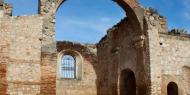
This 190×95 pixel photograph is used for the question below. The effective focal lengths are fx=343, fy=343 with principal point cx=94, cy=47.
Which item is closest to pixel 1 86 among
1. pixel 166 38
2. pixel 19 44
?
pixel 19 44

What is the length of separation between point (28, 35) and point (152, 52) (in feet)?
18.8

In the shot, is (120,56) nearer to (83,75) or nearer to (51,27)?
(83,75)

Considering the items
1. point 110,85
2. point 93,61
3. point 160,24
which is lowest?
point 110,85

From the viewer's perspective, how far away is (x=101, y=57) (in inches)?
852

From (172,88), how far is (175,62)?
1.29 meters

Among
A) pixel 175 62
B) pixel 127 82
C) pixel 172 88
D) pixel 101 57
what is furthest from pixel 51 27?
pixel 101 57

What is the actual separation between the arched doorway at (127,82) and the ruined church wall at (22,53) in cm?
597

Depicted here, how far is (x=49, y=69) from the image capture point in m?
13.8

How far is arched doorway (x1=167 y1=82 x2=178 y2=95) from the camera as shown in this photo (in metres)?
16.4

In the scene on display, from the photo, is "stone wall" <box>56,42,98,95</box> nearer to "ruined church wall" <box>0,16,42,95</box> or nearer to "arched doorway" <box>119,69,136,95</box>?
"arched doorway" <box>119,69,136,95</box>

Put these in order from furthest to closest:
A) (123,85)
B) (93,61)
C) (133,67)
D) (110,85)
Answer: (93,61)
(110,85)
(123,85)
(133,67)

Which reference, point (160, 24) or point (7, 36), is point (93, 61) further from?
point (7, 36)

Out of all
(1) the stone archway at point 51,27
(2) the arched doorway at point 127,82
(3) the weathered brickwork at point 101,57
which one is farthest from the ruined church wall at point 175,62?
(2) the arched doorway at point 127,82

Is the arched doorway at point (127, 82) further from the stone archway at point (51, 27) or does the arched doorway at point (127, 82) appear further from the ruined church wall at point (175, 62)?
the ruined church wall at point (175, 62)
